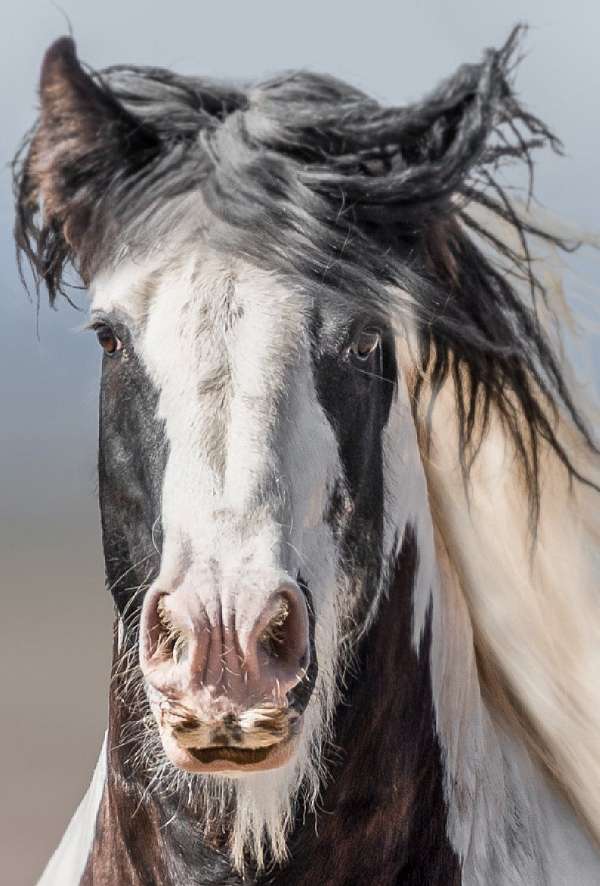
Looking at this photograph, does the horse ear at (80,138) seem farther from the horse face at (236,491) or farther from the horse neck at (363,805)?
the horse neck at (363,805)

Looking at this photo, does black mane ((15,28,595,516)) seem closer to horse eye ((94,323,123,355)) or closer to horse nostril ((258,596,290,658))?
horse eye ((94,323,123,355))

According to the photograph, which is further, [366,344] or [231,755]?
[366,344]

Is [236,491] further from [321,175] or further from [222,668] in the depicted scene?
[321,175]

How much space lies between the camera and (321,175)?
52.1 inches

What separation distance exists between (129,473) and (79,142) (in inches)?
14.7

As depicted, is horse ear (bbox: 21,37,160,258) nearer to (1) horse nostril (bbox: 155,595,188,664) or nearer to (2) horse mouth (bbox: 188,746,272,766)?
(1) horse nostril (bbox: 155,595,188,664)

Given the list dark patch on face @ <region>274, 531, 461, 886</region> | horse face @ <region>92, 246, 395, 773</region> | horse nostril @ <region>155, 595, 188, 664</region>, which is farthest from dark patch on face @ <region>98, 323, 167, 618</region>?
dark patch on face @ <region>274, 531, 461, 886</region>

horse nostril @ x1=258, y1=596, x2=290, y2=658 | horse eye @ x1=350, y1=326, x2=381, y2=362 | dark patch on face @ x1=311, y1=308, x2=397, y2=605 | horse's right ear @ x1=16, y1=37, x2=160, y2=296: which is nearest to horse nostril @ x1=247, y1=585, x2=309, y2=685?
horse nostril @ x1=258, y1=596, x2=290, y2=658

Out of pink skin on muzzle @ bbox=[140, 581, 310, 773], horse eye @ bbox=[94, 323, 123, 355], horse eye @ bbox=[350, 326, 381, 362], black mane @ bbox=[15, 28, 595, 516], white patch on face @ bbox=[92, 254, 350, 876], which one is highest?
black mane @ bbox=[15, 28, 595, 516]

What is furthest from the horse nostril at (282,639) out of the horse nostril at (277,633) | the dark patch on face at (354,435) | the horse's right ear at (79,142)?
the horse's right ear at (79,142)

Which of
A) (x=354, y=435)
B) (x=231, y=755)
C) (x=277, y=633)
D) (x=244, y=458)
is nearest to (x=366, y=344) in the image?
(x=354, y=435)

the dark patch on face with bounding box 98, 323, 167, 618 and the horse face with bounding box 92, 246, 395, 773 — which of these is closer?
the horse face with bounding box 92, 246, 395, 773

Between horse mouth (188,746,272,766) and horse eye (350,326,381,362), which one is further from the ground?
horse eye (350,326,381,362)

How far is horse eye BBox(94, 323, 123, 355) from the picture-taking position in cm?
135
